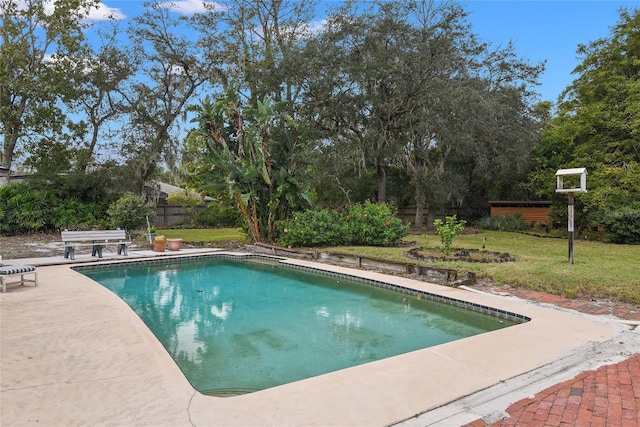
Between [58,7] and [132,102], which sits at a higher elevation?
[58,7]

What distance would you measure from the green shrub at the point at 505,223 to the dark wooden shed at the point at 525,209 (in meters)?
0.51

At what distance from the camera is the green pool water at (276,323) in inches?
160

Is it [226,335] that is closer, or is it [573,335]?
[573,335]

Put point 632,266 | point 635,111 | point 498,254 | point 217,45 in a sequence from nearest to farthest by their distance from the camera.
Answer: point 632,266, point 498,254, point 635,111, point 217,45

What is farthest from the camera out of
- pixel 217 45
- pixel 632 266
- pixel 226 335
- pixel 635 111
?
pixel 217 45

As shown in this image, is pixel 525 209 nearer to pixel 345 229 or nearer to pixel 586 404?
pixel 345 229

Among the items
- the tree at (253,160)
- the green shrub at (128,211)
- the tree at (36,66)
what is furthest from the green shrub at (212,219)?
the tree at (253,160)

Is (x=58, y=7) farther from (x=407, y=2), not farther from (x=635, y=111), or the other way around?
(x=635, y=111)

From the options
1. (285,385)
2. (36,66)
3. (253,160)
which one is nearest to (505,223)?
(253,160)

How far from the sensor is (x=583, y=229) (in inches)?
612

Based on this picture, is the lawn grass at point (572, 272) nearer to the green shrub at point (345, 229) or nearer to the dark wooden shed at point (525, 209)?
the green shrub at point (345, 229)

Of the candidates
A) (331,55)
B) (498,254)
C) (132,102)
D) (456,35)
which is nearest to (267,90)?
(331,55)

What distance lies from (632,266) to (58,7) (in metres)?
23.3

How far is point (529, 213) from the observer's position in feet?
61.4
